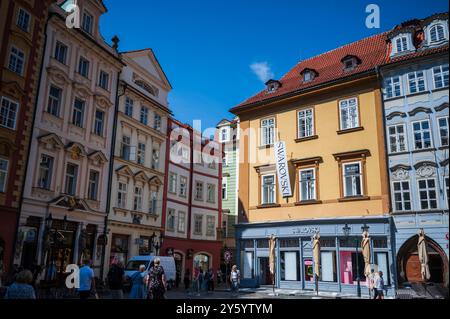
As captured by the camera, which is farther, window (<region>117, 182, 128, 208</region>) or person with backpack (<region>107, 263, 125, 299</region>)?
window (<region>117, 182, 128, 208</region>)

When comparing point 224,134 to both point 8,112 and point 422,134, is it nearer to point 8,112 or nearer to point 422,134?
point 8,112

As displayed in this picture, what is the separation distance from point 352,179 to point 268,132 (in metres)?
5.82

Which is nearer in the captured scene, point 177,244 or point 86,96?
point 86,96

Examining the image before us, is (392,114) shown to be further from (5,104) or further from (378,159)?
(5,104)

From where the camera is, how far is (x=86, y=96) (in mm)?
23594

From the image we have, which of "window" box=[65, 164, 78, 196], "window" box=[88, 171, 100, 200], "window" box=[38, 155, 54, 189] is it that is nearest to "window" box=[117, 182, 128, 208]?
"window" box=[88, 171, 100, 200]

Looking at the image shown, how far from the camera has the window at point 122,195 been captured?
85.6 feet

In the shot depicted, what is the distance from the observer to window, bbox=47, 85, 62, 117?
2106 cm

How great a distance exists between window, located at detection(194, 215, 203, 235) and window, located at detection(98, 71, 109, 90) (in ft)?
45.7

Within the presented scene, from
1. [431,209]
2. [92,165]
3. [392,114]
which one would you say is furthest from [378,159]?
[92,165]

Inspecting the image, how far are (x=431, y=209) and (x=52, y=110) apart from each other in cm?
1901

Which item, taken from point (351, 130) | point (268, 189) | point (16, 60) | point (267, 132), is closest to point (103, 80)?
point (16, 60)

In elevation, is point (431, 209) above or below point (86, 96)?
below

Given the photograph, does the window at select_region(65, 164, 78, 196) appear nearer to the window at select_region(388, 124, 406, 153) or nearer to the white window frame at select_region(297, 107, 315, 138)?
the white window frame at select_region(297, 107, 315, 138)
